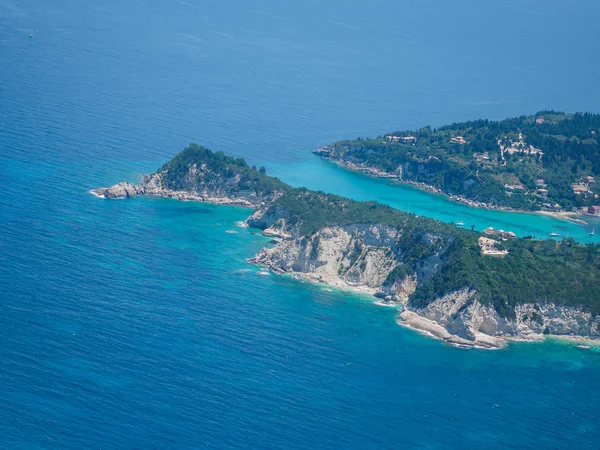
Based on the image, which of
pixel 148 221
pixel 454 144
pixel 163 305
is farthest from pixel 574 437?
pixel 454 144

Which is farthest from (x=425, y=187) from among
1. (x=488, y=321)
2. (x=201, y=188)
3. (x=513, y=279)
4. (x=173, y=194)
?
(x=488, y=321)

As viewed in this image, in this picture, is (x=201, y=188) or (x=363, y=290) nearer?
(x=363, y=290)

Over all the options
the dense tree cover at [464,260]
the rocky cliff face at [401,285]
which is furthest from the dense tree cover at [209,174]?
the rocky cliff face at [401,285]

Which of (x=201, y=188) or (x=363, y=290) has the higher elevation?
(x=201, y=188)

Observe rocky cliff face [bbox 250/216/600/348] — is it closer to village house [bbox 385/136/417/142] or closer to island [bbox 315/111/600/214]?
island [bbox 315/111/600/214]

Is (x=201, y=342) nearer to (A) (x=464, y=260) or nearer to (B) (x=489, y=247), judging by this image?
(A) (x=464, y=260)

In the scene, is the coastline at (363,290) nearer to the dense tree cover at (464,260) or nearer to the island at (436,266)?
the island at (436,266)

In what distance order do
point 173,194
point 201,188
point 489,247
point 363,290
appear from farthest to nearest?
point 201,188 → point 173,194 → point 489,247 → point 363,290
